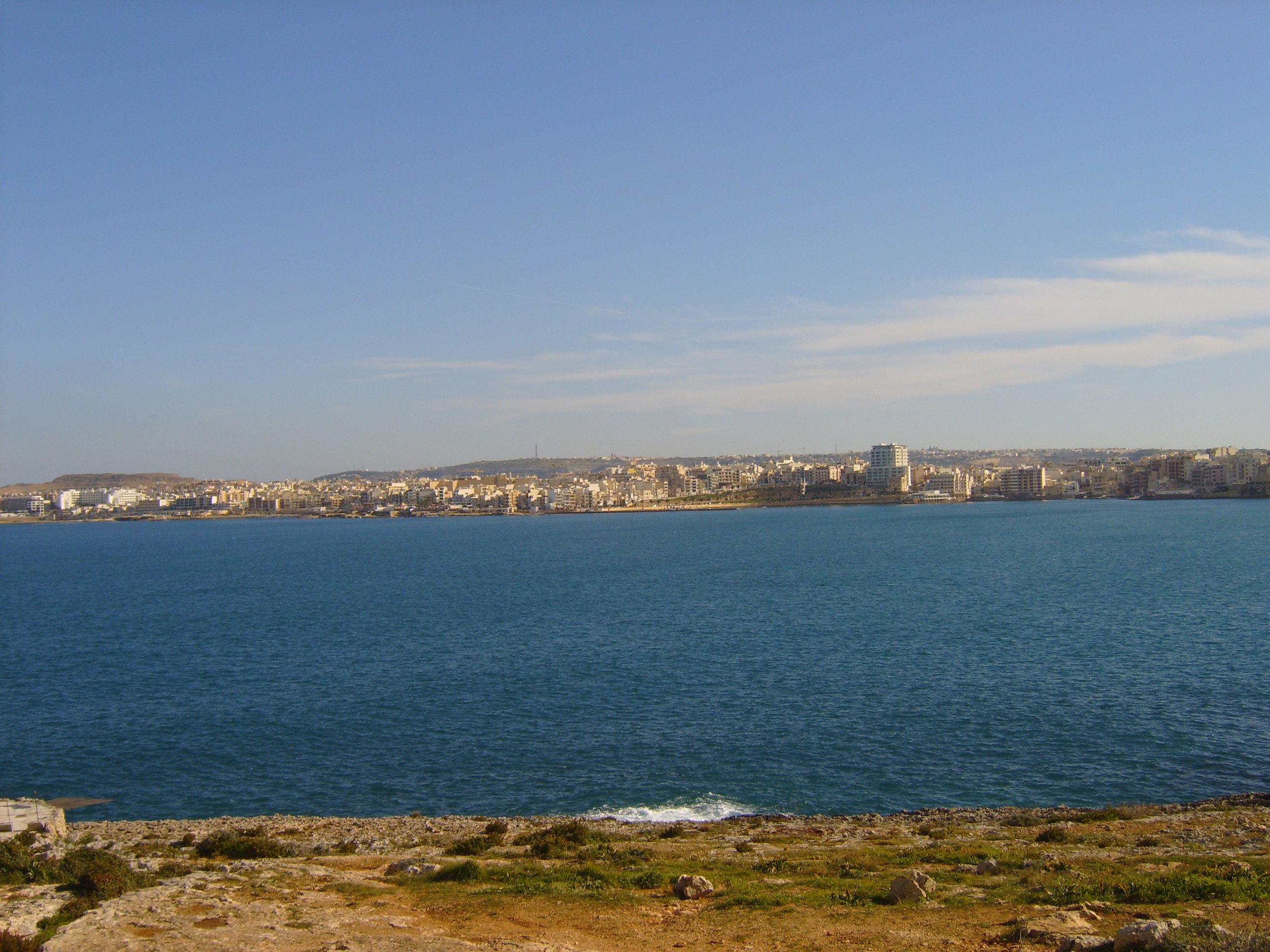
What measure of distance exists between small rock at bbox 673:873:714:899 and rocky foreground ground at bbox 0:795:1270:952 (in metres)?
0.02

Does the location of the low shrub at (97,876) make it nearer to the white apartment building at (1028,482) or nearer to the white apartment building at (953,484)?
the white apartment building at (953,484)

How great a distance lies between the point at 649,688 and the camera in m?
28.6

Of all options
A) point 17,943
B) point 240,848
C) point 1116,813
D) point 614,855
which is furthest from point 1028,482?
point 17,943

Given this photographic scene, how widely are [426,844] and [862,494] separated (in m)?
189

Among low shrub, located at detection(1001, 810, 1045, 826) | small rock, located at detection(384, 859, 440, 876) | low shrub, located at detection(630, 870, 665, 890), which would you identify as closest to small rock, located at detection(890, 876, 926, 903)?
low shrub, located at detection(630, 870, 665, 890)

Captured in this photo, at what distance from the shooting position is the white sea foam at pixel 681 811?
17.8 meters

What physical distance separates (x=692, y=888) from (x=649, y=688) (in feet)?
57.2

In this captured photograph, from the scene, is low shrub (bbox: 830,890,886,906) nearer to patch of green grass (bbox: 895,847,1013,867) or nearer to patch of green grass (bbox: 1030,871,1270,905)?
patch of green grass (bbox: 1030,871,1270,905)

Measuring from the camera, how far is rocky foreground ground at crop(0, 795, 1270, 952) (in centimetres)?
953

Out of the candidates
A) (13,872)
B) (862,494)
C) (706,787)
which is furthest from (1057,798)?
(862,494)

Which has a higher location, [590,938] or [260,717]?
[590,938]

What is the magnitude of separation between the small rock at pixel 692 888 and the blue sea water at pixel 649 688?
23.5 ft

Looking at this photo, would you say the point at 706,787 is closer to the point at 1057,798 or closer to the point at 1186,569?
the point at 1057,798

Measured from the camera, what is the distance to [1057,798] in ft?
60.0
